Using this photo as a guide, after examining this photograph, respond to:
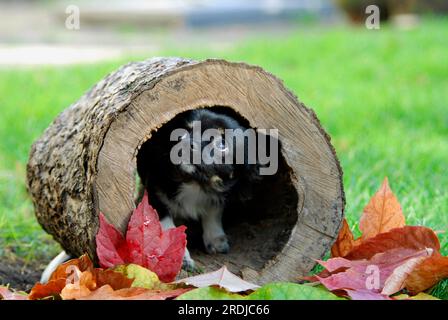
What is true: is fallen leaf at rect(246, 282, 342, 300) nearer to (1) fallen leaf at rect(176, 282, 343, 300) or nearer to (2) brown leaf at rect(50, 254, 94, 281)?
(1) fallen leaf at rect(176, 282, 343, 300)

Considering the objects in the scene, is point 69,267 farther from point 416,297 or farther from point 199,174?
point 416,297

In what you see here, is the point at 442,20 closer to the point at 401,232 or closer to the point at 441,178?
the point at 441,178

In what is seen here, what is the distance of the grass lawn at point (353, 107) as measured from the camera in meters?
4.29

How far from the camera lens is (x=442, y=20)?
11.2 metres

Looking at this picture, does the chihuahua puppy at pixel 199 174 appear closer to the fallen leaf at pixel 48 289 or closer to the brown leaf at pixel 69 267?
the brown leaf at pixel 69 267

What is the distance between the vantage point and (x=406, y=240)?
311 cm

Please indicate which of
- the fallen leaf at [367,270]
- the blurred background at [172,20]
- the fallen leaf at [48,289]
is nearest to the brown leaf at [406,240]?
the fallen leaf at [367,270]

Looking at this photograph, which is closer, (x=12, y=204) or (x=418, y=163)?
A: (x=12, y=204)

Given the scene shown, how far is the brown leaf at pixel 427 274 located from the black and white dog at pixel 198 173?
0.85 metres

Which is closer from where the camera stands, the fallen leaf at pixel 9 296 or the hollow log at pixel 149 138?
the fallen leaf at pixel 9 296

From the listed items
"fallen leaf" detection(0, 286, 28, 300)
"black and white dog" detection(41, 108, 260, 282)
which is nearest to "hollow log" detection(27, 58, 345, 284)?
"black and white dog" detection(41, 108, 260, 282)

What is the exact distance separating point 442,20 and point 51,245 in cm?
849

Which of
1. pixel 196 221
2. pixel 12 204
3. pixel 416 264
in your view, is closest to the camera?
pixel 416 264
